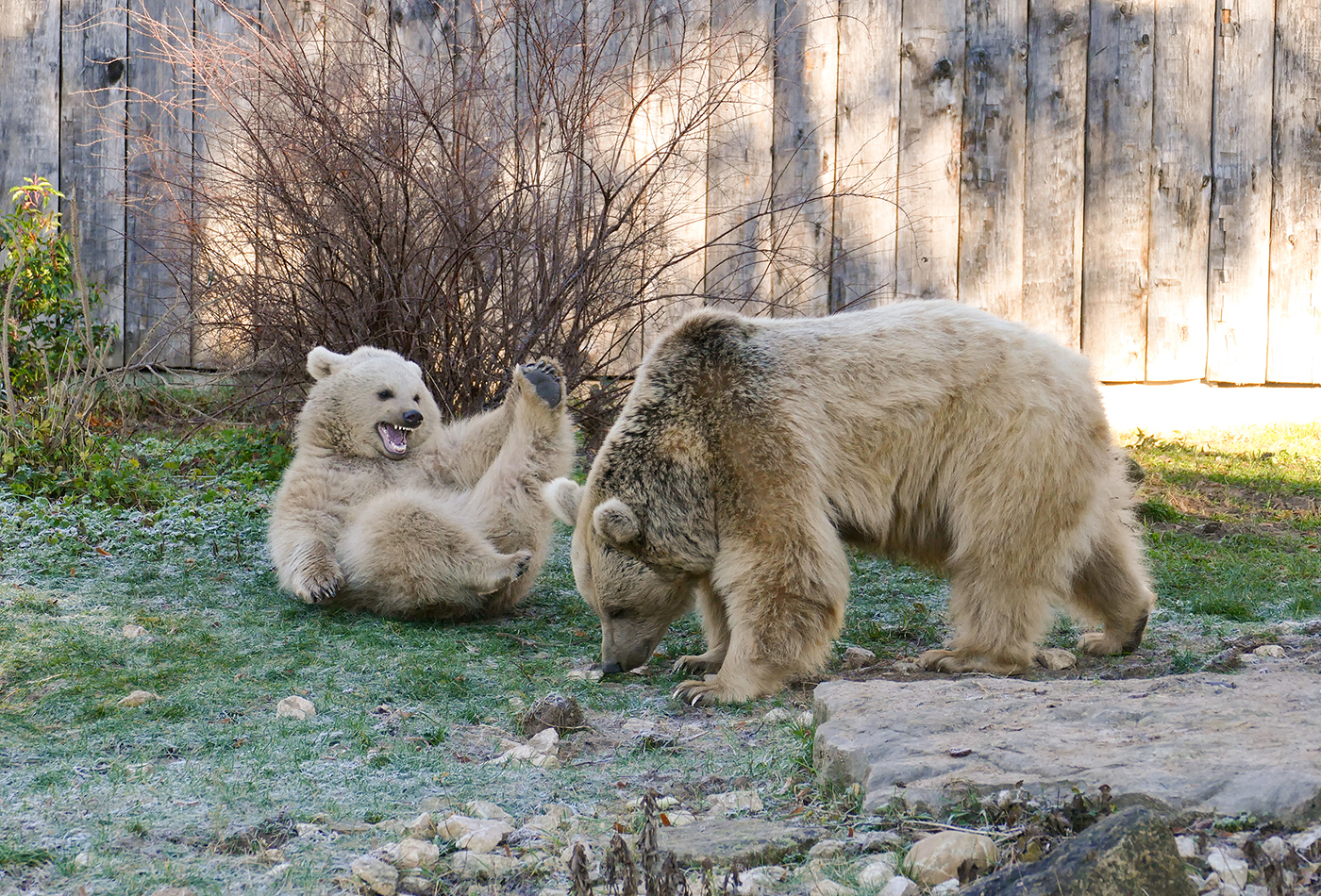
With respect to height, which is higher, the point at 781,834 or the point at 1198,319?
the point at 1198,319

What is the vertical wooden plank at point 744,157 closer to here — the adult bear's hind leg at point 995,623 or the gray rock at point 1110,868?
the adult bear's hind leg at point 995,623

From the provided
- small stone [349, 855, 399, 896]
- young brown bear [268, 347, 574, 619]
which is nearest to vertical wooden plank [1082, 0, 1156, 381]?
young brown bear [268, 347, 574, 619]

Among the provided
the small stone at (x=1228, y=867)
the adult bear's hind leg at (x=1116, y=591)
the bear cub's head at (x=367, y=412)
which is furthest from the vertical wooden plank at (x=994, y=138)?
the small stone at (x=1228, y=867)

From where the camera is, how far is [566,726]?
10.7 ft

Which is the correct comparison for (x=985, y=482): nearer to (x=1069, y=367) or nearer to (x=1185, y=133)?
(x=1069, y=367)

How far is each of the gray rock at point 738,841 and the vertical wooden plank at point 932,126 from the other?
6.03 metres

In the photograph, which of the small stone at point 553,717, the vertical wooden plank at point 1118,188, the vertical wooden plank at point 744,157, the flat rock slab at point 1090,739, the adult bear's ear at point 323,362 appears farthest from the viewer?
the vertical wooden plank at point 1118,188

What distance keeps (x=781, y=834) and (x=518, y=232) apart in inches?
165

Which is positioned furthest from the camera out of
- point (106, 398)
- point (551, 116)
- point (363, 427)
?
point (106, 398)

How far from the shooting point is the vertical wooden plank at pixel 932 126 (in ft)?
25.6

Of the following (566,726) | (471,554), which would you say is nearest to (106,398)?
(471,554)

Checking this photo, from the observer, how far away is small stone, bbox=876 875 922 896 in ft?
6.58

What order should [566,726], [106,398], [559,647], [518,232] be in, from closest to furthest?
[566,726] < [559,647] < [518,232] < [106,398]

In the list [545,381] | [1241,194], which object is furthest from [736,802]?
[1241,194]
